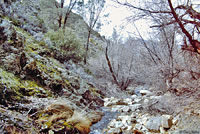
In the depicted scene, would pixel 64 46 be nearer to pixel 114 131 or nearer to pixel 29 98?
pixel 29 98

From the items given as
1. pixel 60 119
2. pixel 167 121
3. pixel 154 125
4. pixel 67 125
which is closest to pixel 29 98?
pixel 60 119

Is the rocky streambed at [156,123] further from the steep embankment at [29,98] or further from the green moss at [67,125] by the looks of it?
the green moss at [67,125]

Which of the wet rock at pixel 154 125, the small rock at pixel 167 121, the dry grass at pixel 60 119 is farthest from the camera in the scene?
the wet rock at pixel 154 125

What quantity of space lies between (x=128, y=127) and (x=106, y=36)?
8614 mm

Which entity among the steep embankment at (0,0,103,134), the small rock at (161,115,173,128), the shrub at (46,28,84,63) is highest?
the shrub at (46,28,84,63)

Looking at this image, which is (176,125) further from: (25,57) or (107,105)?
(25,57)

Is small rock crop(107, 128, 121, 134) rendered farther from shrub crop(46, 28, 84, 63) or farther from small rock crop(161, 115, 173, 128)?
shrub crop(46, 28, 84, 63)

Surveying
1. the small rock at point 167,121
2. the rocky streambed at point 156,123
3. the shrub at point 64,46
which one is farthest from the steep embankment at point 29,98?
the shrub at point 64,46

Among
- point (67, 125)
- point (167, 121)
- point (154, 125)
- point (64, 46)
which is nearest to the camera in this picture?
point (67, 125)

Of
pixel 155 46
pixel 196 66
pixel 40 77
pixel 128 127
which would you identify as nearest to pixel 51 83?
pixel 40 77

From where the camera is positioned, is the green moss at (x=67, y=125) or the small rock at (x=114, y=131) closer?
the green moss at (x=67, y=125)

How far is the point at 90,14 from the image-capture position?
11.8 metres

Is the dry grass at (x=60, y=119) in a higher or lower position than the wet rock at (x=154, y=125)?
higher

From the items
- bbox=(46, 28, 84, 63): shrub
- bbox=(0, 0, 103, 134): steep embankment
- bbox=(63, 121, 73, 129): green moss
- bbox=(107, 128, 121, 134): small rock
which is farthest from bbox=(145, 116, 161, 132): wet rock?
bbox=(46, 28, 84, 63): shrub
